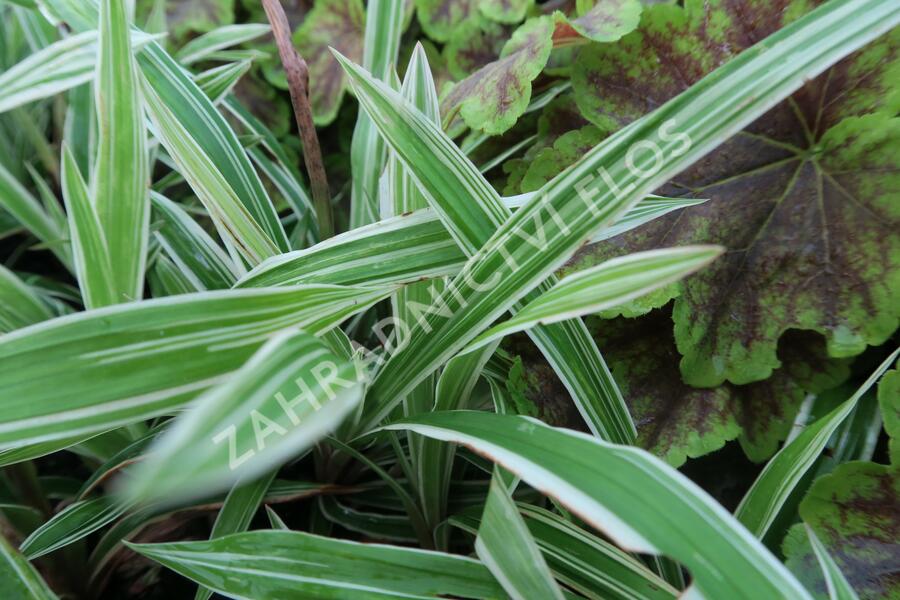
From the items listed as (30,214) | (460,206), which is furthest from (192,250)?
(460,206)

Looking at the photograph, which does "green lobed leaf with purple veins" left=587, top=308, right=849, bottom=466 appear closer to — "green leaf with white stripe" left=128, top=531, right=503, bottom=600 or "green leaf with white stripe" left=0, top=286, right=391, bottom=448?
"green leaf with white stripe" left=128, top=531, right=503, bottom=600

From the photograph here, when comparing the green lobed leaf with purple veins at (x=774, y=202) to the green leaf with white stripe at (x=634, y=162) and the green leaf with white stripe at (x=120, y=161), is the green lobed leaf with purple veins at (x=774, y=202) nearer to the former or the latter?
the green leaf with white stripe at (x=634, y=162)

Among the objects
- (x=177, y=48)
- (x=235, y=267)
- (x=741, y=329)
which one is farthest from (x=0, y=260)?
(x=741, y=329)

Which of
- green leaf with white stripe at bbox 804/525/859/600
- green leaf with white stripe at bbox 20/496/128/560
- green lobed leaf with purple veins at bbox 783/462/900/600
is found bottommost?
green lobed leaf with purple veins at bbox 783/462/900/600

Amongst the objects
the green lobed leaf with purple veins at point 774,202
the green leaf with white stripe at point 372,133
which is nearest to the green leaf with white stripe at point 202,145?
the green leaf with white stripe at point 372,133

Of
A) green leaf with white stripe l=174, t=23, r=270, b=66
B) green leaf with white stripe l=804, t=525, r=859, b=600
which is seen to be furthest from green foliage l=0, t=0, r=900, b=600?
green leaf with white stripe l=174, t=23, r=270, b=66
